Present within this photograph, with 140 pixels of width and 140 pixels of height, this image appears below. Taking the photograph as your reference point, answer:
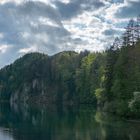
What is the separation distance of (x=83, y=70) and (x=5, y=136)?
374ft

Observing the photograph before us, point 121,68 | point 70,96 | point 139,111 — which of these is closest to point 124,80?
point 121,68

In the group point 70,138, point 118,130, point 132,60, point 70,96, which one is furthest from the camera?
point 70,96

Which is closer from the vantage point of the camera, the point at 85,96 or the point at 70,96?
the point at 85,96

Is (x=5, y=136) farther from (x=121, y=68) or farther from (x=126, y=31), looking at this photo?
(x=126, y=31)

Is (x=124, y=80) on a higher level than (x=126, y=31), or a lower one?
lower

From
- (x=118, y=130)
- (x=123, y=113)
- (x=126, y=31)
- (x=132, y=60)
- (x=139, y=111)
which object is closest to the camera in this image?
(x=118, y=130)

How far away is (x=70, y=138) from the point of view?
179ft

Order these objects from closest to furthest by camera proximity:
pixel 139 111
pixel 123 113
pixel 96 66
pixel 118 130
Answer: pixel 118 130 → pixel 139 111 → pixel 123 113 → pixel 96 66

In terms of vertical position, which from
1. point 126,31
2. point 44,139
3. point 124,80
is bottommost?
point 44,139

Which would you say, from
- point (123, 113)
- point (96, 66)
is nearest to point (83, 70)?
point (96, 66)

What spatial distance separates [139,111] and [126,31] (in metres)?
30.5

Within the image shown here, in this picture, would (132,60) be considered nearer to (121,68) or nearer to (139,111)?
(121,68)

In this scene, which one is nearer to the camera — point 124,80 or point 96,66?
point 124,80

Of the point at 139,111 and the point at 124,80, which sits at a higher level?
the point at 124,80
